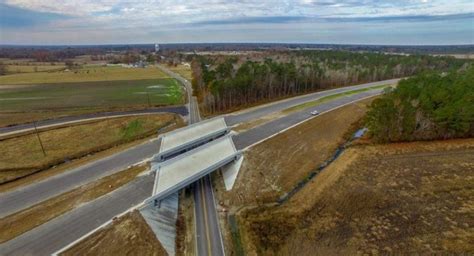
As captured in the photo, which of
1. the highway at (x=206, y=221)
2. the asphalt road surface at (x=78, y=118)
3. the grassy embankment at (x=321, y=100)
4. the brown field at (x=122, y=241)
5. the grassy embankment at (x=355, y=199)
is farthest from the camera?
the grassy embankment at (x=321, y=100)

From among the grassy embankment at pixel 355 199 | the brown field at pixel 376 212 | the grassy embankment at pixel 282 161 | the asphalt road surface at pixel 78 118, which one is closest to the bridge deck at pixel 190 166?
the grassy embankment at pixel 282 161

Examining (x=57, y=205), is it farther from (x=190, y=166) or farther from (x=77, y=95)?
(x=77, y=95)

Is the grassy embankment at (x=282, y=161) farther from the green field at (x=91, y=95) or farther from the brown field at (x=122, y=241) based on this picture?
the green field at (x=91, y=95)

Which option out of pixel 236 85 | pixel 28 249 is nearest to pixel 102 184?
pixel 28 249

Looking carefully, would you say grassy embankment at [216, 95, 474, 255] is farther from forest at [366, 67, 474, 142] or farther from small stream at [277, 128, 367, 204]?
forest at [366, 67, 474, 142]

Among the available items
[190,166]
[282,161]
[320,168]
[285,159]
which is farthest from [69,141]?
[320,168]

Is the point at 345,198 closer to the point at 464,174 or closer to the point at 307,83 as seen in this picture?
the point at 464,174
